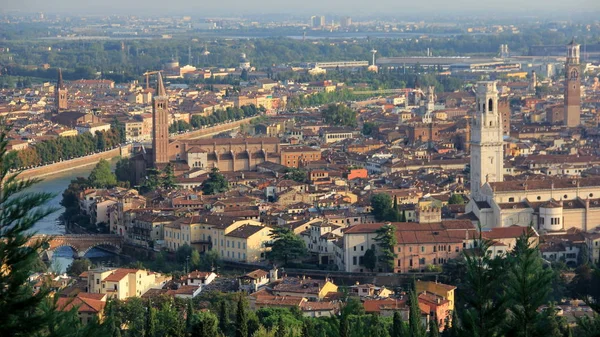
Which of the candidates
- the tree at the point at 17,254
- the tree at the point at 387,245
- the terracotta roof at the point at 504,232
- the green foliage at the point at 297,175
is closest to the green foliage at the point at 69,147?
the green foliage at the point at 297,175

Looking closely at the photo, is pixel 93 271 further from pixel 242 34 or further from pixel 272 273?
pixel 242 34

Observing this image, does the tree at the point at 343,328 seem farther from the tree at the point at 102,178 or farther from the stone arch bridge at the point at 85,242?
the tree at the point at 102,178

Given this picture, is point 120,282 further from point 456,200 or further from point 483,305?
point 483,305

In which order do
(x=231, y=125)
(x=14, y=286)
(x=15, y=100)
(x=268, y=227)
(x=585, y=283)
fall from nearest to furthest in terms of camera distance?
(x=14, y=286) < (x=585, y=283) < (x=268, y=227) < (x=231, y=125) < (x=15, y=100)

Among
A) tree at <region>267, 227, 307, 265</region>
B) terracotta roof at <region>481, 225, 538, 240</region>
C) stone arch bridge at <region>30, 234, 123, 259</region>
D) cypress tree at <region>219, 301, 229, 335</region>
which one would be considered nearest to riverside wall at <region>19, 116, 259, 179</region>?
stone arch bridge at <region>30, 234, 123, 259</region>

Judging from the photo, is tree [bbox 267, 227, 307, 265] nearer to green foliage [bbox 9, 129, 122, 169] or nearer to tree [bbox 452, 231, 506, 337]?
tree [bbox 452, 231, 506, 337]

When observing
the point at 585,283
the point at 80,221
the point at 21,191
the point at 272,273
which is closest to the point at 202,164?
the point at 80,221
